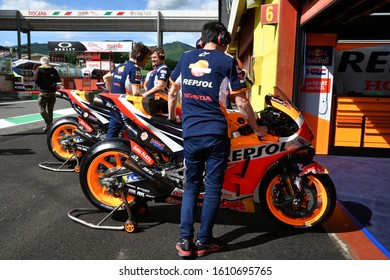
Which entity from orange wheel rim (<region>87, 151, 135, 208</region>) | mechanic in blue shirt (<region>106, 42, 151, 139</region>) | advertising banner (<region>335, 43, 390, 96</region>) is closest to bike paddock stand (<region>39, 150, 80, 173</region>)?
mechanic in blue shirt (<region>106, 42, 151, 139</region>)

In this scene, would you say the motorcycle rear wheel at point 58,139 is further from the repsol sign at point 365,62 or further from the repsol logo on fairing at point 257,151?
the repsol sign at point 365,62

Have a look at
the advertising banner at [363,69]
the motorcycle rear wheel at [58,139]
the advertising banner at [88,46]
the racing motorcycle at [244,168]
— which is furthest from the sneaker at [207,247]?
the advertising banner at [88,46]

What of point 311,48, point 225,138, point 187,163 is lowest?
point 187,163

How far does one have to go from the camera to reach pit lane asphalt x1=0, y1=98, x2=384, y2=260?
10.3ft

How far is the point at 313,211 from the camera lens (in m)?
3.56

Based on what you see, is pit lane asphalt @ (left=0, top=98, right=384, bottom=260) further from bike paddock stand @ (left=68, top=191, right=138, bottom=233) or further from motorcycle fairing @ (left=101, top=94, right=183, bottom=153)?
motorcycle fairing @ (left=101, top=94, right=183, bottom=153)

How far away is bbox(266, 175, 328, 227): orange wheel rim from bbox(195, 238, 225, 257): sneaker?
2.23 ft

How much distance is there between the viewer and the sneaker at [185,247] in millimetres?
3062

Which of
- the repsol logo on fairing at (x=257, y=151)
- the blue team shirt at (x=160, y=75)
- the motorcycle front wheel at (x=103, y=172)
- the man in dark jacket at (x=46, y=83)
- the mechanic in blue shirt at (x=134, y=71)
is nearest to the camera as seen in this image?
the repsol logo on fairing at (x=257, y=151)

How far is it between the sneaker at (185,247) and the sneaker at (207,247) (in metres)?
0.06
